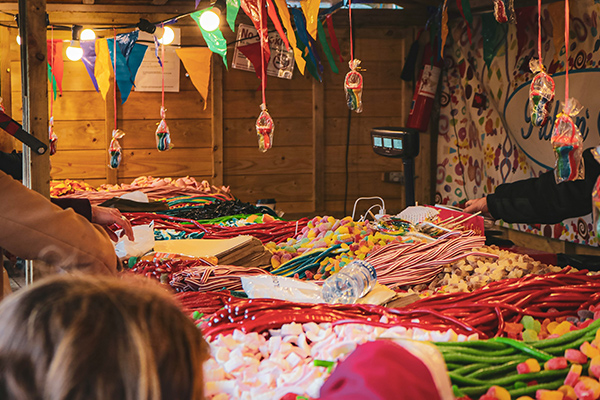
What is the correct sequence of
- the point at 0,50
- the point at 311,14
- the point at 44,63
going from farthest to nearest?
the point at 0,50, the point at 311,14, the point at 44,63

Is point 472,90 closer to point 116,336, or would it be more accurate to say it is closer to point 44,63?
point 44,63

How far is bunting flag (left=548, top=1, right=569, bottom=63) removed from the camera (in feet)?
13.7

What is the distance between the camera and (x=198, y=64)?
5.03m

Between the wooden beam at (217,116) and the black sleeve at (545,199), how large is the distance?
11.2ft

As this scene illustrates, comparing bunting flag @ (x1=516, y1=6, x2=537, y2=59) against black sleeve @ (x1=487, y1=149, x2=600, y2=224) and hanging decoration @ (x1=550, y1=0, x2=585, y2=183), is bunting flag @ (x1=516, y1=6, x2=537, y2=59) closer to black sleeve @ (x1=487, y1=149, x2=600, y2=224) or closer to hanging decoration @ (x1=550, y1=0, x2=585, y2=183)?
black sleeve @ (x1=487, y1=149, x2=600, y2=224)

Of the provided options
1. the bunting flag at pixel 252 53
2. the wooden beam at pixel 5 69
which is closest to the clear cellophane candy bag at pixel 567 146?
the bunting flag at pixel 252 53

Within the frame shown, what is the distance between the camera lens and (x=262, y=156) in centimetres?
601

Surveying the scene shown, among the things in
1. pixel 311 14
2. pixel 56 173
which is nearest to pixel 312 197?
pixel 56 173

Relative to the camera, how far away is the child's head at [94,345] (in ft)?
1.91

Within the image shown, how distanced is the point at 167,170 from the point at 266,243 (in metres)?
3.36

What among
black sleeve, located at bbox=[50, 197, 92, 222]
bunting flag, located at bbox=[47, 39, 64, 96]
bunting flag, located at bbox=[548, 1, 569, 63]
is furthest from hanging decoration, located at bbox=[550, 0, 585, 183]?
bunting flag, located at bbox=[47, 39, 64, 96]

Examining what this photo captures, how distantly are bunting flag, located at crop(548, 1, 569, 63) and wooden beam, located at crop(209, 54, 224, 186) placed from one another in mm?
2914

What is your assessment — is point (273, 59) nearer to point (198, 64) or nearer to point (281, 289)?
point (198, 64)

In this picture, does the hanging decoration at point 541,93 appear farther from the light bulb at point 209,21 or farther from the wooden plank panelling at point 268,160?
Result: the wooden plank panelling at point 268,160
